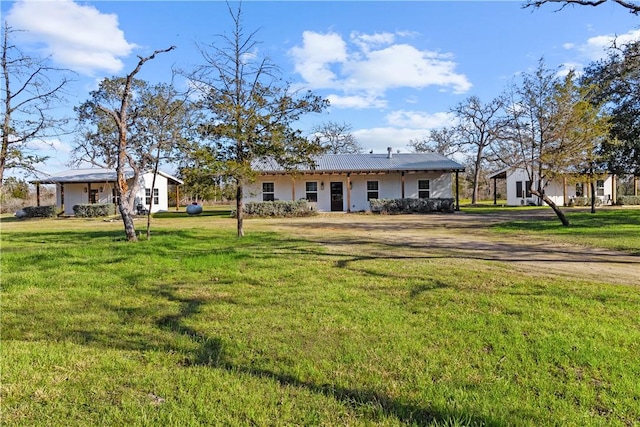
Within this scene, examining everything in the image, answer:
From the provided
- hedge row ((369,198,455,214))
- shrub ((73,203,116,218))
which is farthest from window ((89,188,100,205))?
hedge row ((369,198,455,214))

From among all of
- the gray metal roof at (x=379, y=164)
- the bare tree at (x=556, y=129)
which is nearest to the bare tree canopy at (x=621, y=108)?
the bare tree at (x=556, y=129)

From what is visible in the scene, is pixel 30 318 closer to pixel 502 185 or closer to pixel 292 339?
pixel 292 339

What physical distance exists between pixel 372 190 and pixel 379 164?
1.75 m

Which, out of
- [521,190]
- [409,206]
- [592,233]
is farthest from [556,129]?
[521,190]

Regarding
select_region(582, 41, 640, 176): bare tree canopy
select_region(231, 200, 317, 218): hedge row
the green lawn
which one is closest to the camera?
the green lawn

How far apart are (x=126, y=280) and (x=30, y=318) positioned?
1659 millimetres

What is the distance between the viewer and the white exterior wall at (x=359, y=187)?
26.4 metres

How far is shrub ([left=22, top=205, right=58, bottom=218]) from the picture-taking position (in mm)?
27413

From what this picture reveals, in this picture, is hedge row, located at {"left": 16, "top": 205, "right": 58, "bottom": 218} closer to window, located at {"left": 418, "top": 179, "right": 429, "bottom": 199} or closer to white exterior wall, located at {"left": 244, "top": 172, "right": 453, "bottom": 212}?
white exterior wall, located at {"left": 244, "top": 172, "right": 453, "bottom": 212}

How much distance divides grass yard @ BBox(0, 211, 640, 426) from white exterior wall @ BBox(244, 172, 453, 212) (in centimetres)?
1973

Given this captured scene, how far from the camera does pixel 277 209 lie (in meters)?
23.0

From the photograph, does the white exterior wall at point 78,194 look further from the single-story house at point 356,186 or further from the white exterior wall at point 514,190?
the white exterior wall at point 514,190

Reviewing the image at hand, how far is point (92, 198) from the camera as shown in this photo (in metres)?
31.0

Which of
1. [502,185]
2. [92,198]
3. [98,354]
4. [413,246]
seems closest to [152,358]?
[98,354]
